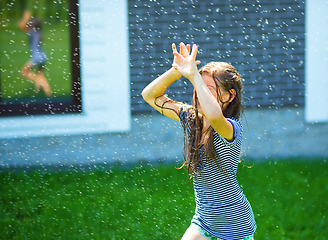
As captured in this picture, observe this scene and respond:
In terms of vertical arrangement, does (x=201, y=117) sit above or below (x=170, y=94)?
above

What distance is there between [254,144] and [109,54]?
2752 millimetres

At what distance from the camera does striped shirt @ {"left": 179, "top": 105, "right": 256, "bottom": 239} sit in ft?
6.45

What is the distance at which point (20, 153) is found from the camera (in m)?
5.68

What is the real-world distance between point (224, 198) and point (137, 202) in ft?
8.06

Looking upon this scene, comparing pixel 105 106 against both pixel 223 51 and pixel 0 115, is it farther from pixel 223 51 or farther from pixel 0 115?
pixel 223 51

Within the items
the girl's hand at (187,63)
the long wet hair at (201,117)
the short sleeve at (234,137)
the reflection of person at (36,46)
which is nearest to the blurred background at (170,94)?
the reflection of person at (36,46)

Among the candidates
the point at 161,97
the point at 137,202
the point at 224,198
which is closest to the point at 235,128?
the point at 224,198

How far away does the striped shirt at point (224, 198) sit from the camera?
6.45ft

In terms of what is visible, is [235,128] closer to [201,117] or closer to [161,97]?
[201,117]

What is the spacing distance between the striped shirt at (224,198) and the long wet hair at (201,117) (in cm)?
3

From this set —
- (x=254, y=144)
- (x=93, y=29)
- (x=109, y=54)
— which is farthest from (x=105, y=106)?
(x=254, y=144)

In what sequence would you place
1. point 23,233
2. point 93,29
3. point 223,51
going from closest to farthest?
point 23,233
point 93,29
point 223,51

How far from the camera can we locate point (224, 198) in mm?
1979

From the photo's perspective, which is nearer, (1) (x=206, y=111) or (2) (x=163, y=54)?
(1) (x=206, y=111)
